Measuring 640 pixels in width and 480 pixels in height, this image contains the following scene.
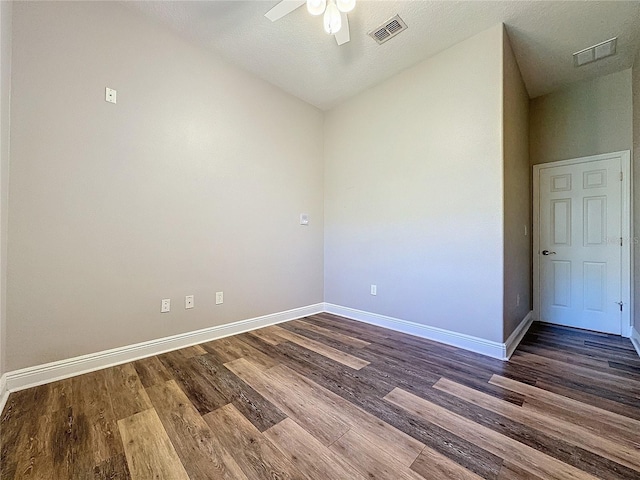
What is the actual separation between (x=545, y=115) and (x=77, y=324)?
17.5 ft

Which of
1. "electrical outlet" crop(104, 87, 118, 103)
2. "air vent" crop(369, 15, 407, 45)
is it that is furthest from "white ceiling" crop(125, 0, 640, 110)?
"electrical outlet" crop(104, 87, 118, 103)

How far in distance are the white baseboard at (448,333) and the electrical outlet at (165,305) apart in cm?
201

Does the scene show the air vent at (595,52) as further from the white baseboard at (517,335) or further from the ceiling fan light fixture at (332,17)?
the white baseboard at (517,335)

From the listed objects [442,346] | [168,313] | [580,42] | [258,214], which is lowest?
[442,346]

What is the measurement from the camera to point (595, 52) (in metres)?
2.53

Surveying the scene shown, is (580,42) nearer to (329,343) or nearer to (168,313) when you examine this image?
(329,343)

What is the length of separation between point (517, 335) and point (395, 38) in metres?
3.07

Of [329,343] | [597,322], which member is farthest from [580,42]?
[329,343]

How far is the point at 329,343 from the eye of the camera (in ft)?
8.32

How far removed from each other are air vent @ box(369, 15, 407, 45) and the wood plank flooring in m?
2.80

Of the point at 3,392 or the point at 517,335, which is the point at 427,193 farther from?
the point at 3,392

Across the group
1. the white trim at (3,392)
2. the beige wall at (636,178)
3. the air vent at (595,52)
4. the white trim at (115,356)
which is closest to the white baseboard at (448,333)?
the beige wall at (636,178)

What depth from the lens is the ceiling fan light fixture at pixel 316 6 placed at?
1.67m

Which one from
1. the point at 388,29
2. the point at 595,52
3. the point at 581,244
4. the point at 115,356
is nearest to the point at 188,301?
the point at 115,356
